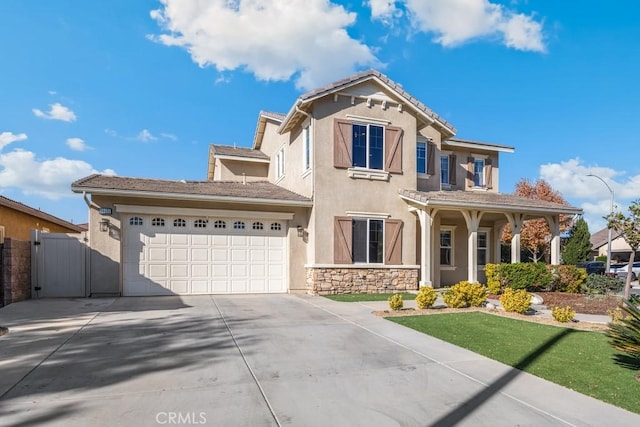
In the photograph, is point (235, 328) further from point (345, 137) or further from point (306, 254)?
point (345, 137)

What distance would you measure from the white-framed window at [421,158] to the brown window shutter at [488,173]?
4.33m

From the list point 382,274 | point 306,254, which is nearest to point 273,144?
point 306,254

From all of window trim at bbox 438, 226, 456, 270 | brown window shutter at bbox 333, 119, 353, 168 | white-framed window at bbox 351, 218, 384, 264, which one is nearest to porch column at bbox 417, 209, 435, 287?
white-framed window at bbox 351, 218, 384, 264

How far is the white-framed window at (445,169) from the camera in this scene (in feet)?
58.7

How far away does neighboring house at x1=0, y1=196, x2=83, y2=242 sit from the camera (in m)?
14.8

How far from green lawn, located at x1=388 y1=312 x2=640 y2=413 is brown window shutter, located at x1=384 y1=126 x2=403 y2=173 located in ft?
21.2

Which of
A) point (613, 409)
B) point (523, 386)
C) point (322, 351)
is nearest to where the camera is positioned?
point (613, 409)

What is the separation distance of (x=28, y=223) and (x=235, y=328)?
48.9 feet

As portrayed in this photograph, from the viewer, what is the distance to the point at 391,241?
47.2 ft

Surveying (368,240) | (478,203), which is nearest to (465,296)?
(368,240)

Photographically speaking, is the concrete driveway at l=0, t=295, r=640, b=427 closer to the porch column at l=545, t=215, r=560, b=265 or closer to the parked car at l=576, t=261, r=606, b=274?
the porch column at l=545, t=215, r=560, b=265

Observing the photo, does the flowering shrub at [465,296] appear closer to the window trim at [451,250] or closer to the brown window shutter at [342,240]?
the brown window shutter at [342,240]

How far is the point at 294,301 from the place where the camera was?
1194 cm

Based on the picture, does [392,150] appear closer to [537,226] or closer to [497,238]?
[497,238]
